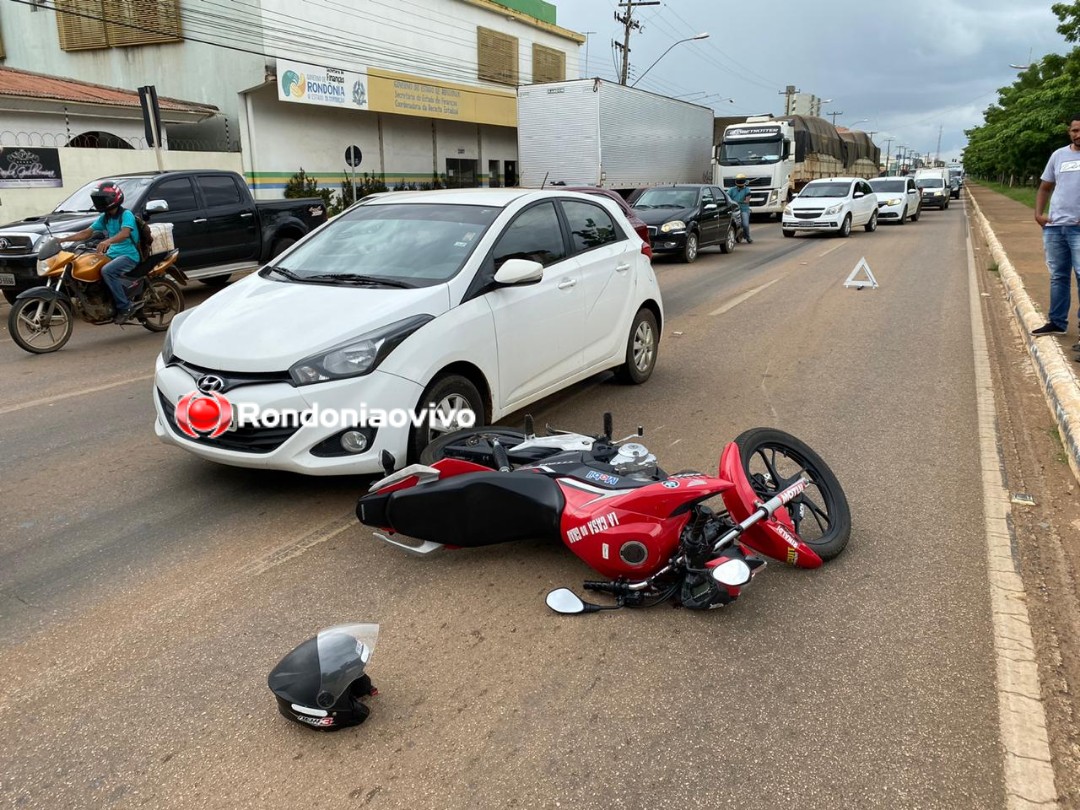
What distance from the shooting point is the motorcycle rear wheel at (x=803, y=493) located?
4.01 metres

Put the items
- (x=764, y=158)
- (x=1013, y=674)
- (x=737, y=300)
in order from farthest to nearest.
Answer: (x=764, y=158) < (x=737, y=300) < (x=1013, y=674)

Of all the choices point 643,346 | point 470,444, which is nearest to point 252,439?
point 470,444

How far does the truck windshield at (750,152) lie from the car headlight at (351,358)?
29335 mm

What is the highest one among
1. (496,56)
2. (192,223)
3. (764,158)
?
(496,56)

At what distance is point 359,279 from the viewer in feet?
16.8

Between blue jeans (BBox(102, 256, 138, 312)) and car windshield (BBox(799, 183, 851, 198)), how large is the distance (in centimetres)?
2183

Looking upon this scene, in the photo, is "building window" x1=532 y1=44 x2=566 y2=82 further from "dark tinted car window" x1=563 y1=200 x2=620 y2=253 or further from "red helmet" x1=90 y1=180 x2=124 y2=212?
"dark tinted car window" x1=563 y1=200 x2=620 y2=253

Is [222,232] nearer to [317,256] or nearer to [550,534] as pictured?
[317,256]

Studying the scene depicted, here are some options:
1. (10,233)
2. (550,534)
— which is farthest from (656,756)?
(10,233)

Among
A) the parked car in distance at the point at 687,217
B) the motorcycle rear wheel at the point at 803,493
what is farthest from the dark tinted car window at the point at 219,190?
the motorcycle rear wheel at the point at 803,493

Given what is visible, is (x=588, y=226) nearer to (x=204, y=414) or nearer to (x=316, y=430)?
(x=316, y=430)

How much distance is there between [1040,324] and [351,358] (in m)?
8.18

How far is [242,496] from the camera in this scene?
4.74 meters

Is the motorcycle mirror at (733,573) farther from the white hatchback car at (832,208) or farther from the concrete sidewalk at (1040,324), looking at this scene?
the white hatchback car at (832,208)
